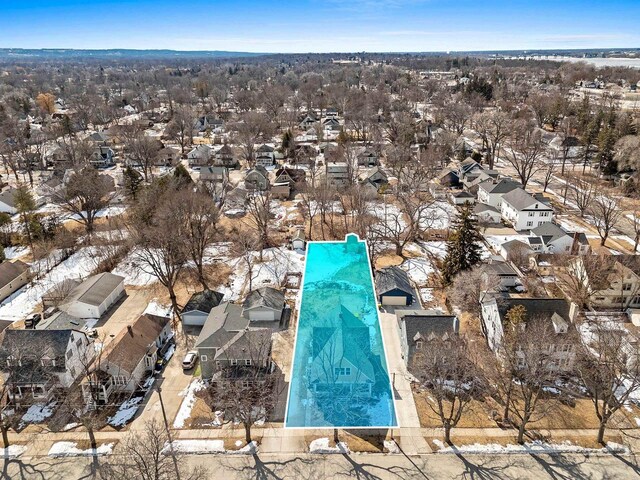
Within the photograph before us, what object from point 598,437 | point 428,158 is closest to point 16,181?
point 428,158

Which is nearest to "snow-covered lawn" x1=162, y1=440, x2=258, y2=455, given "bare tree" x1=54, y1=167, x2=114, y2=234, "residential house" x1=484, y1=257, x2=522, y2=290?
"residential house" x1=484, y1=257, x2=522, y2=290

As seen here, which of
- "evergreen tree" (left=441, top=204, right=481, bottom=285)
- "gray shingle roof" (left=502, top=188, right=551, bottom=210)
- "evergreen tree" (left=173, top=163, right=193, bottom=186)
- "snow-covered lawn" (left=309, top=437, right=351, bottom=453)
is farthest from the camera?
"evergreen tree" (left=173, top=163, right=193, bottom=186)

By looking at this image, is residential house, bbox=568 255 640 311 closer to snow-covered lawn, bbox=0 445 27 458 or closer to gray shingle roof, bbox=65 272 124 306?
gray shingle roof, bbox=65 272 124 306

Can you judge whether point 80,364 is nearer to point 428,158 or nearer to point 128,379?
point 128,379

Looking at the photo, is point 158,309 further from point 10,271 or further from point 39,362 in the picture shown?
point 10,271

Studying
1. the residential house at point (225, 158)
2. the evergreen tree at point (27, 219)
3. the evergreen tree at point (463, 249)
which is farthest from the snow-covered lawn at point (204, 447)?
the residential house at point (225, 158)

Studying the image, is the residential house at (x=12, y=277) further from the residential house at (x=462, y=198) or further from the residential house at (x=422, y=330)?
the residential house at (x=462, y=198)

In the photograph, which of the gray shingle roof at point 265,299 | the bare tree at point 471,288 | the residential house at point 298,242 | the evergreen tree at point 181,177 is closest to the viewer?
the bare tree at point 471,288

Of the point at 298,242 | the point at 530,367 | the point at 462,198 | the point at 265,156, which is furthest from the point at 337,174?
the point at 530,367
